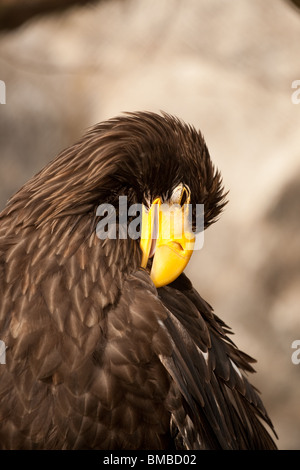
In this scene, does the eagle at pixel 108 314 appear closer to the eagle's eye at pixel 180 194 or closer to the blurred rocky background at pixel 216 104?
the eagle's eye at pixel 180 194

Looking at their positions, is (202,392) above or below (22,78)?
below

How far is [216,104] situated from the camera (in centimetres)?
305

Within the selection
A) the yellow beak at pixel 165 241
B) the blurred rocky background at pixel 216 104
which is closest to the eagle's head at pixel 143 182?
the yellow beak at pixel 165 241

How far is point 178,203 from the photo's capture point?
5.70 ft

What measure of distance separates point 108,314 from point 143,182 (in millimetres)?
336

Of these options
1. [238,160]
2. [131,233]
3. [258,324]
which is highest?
[238,160]

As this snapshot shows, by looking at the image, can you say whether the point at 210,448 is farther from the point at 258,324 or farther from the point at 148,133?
the point at 258,324

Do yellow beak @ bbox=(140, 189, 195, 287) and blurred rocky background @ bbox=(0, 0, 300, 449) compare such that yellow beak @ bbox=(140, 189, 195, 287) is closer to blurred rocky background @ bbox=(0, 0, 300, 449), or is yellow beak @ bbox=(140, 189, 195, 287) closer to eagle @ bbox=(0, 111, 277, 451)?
eagle @ bbox=(0, 111, 277, 451)

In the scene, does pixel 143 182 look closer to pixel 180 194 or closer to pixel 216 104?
pixel 180 194

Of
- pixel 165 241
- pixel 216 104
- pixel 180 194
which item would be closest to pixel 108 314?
pixel 165 241

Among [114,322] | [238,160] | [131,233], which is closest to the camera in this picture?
[114,322]

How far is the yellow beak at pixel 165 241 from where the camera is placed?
168cm

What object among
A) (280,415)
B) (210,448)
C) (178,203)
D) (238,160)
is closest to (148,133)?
(178,203)

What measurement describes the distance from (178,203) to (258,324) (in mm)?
1522
